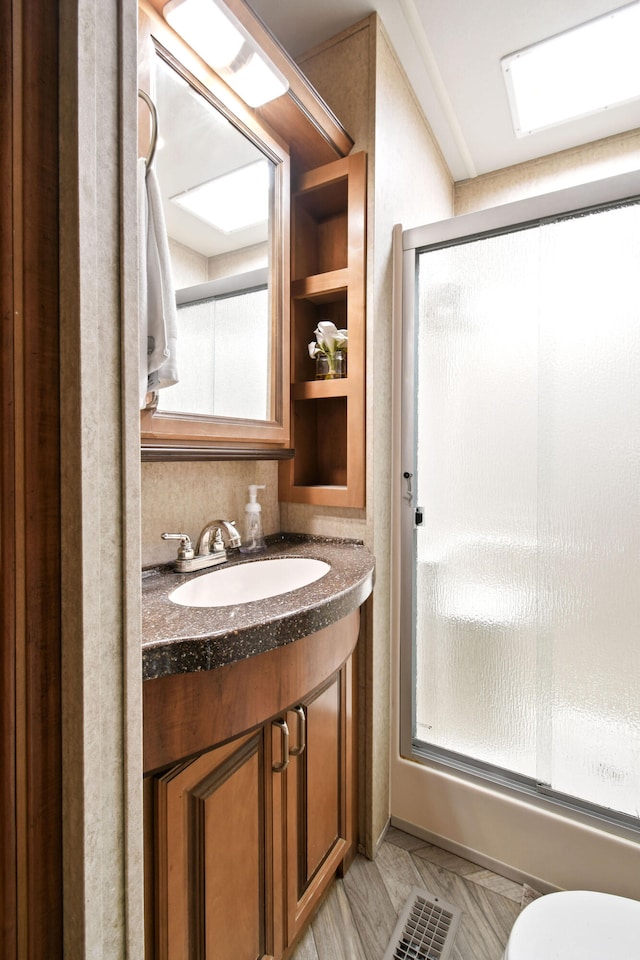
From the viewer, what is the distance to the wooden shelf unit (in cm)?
142

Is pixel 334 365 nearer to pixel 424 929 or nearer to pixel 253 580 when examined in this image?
pixel 253 580

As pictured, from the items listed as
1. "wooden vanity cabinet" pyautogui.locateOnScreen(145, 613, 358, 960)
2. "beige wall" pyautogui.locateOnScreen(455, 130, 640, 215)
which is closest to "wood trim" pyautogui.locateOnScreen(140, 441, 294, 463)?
"wooden vanity cabinet" pyautogui.locateOnScreen(145, 613, 358, 960)

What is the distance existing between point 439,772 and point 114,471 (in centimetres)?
150

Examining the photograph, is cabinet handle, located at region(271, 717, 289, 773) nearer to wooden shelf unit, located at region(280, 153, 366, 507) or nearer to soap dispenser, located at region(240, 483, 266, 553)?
soap dispenser, located at region(240, 483, 266, 553)

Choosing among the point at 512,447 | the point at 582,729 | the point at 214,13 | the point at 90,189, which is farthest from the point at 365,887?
the point at 214,13

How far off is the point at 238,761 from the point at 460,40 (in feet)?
6.90

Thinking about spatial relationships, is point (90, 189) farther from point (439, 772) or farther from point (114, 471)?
point (439, 772)

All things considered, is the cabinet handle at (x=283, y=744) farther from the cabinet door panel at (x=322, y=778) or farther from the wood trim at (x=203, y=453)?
the wood trim at (x=203, y=453)

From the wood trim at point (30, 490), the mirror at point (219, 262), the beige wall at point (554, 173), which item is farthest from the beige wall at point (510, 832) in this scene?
the beige wall at point (554, 173)

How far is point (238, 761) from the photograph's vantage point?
85cm

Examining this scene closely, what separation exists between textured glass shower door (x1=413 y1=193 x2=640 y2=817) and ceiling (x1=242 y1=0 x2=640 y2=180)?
25.5 inches

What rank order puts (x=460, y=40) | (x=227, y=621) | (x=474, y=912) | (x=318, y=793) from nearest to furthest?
(x=227, y=621), (x=318, y=793), (x=474, y=912), (x=460, y=40)

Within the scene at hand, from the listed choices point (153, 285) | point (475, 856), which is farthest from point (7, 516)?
point (475, 856)

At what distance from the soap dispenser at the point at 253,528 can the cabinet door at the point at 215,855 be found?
556mm
